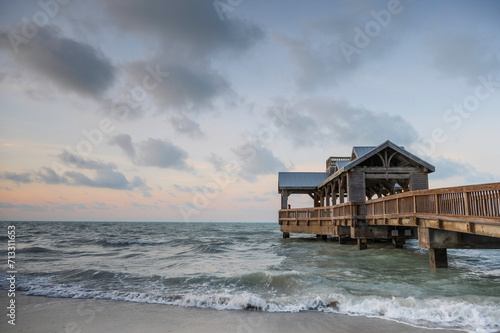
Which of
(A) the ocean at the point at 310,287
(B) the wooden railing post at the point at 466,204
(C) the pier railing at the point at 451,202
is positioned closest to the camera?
(A) the ocean at the point at 310,287

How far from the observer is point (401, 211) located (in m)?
13.9

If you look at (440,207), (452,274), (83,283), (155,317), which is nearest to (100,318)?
(155,317)

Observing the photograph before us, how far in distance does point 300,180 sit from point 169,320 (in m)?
24.9

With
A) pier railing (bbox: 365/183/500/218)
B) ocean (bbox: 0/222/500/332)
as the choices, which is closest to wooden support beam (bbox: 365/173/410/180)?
pier railing (bbox: 365/183/500/218)

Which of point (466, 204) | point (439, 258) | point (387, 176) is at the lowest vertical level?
point (439, 258)

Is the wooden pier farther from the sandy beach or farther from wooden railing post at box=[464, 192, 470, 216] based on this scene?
the sandy beach

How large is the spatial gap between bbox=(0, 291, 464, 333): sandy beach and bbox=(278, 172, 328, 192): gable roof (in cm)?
2277

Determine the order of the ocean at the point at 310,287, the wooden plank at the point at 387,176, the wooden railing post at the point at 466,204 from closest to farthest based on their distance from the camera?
the ocean at the point at 310,287 < the wooden railing post at the point at 466,204 < the wooden plank at the point at 387,176

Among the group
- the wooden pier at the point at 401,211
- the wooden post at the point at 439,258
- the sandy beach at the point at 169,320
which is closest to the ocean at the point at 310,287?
the wooden post at the point at 439,258

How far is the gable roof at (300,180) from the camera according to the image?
1188 inches

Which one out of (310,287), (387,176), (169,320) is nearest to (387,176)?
(387,176)

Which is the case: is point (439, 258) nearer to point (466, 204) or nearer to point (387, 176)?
point (466, 204)

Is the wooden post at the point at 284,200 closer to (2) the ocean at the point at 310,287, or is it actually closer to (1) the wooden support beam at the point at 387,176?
(1) the wooden support beam at the point at 387,176

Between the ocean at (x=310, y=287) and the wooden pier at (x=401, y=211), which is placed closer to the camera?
the ocean at (x=310, y=287)
